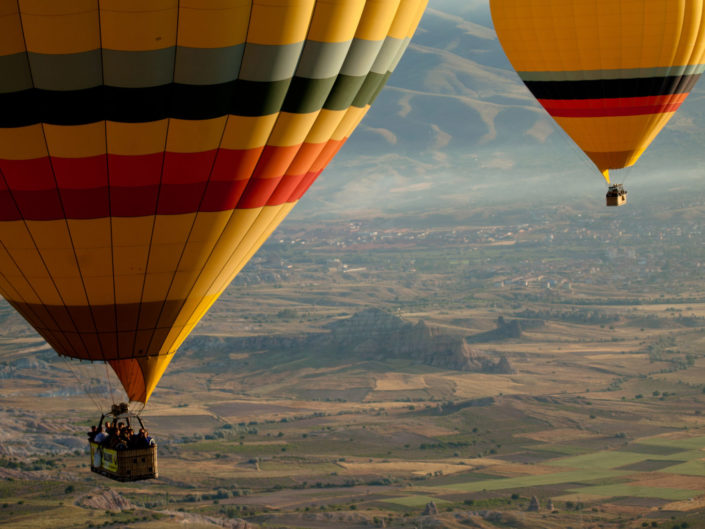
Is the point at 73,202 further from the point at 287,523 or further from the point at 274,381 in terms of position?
the point at 274,381

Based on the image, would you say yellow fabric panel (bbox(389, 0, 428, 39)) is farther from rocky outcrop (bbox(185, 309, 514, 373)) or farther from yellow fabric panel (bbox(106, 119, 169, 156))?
rocky outcrop (bbox(185, 309, 514, 373))

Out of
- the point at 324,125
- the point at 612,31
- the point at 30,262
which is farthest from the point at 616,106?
the point at 30,262

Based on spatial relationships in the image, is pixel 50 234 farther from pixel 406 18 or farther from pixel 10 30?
pixel 406 18

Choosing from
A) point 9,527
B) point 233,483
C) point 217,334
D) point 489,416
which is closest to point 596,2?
point 9,527

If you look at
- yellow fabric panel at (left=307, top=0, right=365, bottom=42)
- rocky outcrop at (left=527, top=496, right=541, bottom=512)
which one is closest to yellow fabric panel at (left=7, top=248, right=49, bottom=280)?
yellow fabric panel at (left=307, top=0, right=365, bottom=42)

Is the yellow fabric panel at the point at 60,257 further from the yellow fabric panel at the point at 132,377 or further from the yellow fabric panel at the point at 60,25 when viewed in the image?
the yellow fabric panel at the point at 60,25

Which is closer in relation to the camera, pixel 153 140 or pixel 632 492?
pixel 153 140
